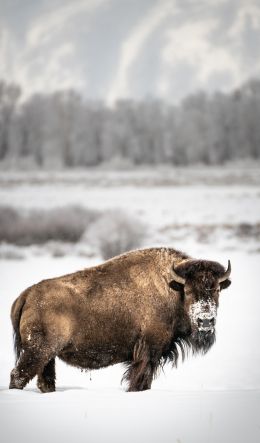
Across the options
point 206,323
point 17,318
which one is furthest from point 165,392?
point 17,318

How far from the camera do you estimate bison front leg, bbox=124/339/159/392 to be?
5672mm

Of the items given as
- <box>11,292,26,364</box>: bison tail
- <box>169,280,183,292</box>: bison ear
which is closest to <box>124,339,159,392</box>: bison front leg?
<box>169,280,183,292</box>: bison ear

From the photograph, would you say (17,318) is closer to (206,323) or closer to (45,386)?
(45,386)

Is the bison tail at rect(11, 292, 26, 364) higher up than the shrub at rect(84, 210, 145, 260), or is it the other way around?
the bison tail at rect(11, 292, 26, 364)

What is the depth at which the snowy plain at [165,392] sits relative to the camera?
428cm

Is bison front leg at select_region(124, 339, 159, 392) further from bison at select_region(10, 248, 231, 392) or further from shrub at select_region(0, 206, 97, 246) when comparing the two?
shrub at select_region(0, 206, 97, 246)

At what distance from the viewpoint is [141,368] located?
224 inches

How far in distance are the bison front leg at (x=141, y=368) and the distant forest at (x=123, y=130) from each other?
128 feet

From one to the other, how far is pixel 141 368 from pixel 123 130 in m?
50.5

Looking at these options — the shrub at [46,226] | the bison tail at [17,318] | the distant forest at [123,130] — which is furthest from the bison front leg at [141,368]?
the distant forest at [123,130]

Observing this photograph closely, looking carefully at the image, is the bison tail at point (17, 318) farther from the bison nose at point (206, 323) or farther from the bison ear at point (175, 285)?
the bison nose at point (206, 323)

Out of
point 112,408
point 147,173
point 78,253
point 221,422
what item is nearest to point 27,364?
point 112,408

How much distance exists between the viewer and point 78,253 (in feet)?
66.6

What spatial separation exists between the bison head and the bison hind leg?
53.7 inches
